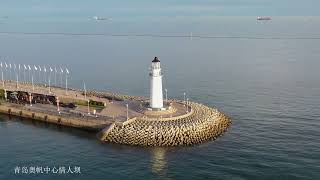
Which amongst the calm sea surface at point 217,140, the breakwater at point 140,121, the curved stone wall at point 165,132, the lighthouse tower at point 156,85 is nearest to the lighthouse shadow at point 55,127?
the calm sea surface at point 217,140

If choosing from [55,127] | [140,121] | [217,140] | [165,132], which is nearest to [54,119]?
[55,127]

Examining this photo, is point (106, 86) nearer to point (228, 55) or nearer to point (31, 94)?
point (31, 94)

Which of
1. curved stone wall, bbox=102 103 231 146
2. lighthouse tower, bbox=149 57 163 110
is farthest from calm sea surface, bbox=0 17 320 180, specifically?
lighthouse tower, bbox=149 57 163 110

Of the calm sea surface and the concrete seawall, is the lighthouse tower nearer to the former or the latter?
the concrete seawall

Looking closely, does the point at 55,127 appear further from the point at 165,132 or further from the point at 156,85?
the point at 165,132

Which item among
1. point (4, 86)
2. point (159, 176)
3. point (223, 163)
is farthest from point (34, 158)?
point (4, 86)

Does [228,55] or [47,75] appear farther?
[228,55]
